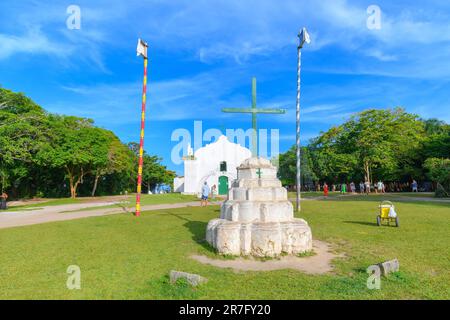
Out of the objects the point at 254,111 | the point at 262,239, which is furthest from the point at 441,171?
the point at 262,239

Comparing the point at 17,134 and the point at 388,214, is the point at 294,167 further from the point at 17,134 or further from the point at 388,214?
the point at 388,214

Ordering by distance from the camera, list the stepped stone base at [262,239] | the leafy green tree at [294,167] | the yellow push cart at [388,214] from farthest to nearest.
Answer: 1. the leafy green tree at [294,167]
2. the yellow push cart at [388,214]
3. the stepped stone base at [262,239]

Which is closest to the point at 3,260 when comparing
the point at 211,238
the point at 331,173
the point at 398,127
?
the point at 211,238

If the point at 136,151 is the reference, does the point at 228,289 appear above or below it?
below

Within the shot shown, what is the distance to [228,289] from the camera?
4711 millimetres

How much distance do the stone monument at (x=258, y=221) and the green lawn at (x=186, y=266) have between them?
0.72 meters

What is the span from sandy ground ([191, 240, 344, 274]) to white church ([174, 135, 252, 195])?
31.6 m

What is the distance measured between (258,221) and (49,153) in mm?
26135

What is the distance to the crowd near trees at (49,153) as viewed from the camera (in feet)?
71.7

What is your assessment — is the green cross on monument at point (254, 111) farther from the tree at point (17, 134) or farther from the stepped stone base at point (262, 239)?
the tree at point (17, 134)

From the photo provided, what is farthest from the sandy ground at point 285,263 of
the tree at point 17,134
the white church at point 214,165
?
the white church at point 214,165

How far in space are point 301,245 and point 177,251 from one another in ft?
10.2

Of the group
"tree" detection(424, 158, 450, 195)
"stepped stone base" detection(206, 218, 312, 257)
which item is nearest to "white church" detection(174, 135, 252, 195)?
"tree" detection(424, 158, 450, 195)
